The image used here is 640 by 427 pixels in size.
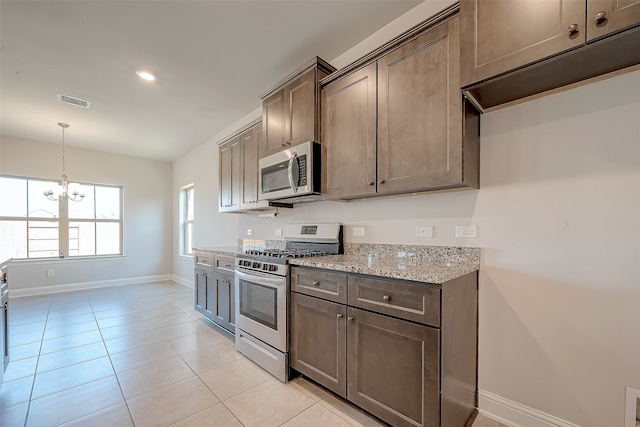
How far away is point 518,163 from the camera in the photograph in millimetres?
1691

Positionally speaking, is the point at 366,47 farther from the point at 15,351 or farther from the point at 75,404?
the point at 15,351

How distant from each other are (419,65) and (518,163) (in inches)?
34.1

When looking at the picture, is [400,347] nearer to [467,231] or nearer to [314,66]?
[467,231]

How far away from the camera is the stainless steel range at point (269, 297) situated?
7.15 ft

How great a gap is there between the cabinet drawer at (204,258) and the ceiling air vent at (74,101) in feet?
7.94

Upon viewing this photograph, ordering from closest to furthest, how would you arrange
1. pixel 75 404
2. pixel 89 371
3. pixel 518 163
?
pixel 518 163 < pixel 75 404 < pixel 89 371

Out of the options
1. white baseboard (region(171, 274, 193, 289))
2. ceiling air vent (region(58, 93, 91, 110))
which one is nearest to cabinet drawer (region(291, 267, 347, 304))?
ceiling air vent (region(58, 93, 91, 110))

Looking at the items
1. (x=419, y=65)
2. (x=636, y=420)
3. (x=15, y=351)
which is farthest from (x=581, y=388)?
(x=15, y=351)

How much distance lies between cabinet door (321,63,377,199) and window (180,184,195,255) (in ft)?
15.7

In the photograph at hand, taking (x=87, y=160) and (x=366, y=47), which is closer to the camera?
(x=366, y=47)

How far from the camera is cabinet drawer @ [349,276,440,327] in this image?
4.52 ft

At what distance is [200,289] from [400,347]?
2958 millimetres

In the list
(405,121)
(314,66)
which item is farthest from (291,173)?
(405,121)

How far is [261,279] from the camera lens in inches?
93.5
